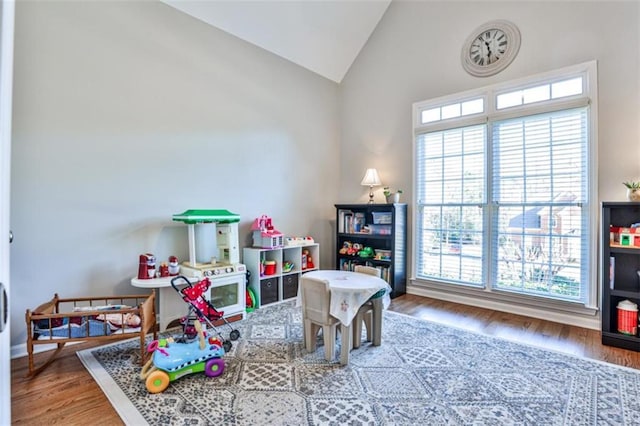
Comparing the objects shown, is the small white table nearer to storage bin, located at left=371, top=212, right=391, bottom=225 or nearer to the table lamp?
storage bin, located at left=371, top=212, right=391, bottom=225

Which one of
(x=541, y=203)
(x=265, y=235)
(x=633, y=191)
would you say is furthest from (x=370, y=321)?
(x=633, y=191)

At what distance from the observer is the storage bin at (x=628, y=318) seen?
271 centimetres

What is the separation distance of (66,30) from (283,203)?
2795 millimetres

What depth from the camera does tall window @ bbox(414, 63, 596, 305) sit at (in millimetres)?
3236

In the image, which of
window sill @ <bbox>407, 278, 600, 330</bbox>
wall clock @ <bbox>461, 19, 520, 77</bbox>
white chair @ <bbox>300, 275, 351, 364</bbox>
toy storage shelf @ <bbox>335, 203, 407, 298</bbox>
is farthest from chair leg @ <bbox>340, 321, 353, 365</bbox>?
wall clock @ <bbox>461, 19, 520, 77</bbox>

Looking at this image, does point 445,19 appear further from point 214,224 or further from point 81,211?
point 81,211

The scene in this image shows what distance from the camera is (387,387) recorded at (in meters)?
2.13

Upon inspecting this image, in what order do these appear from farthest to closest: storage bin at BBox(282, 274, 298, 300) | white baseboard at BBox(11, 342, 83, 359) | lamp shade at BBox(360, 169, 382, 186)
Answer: lamp shade at BBox(360, 169, 382, 186)
storage bin at BBox(282, 274, 298, 300)
white baseboard at BBox(11, 342, 83, 359)

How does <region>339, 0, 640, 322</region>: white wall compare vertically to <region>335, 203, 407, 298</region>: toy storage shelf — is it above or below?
above

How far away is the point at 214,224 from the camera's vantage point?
3.65 meters

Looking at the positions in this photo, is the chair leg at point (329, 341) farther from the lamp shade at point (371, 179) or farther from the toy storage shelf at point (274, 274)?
the lamp shade at point (371, 179)

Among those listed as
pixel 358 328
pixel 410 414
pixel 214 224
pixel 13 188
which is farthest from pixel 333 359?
pixel 13 188

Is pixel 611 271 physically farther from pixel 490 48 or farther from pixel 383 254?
pixel 490 48

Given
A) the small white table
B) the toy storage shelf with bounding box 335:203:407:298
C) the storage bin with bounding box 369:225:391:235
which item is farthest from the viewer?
the storage bin with bounding box 369:225:391:235
